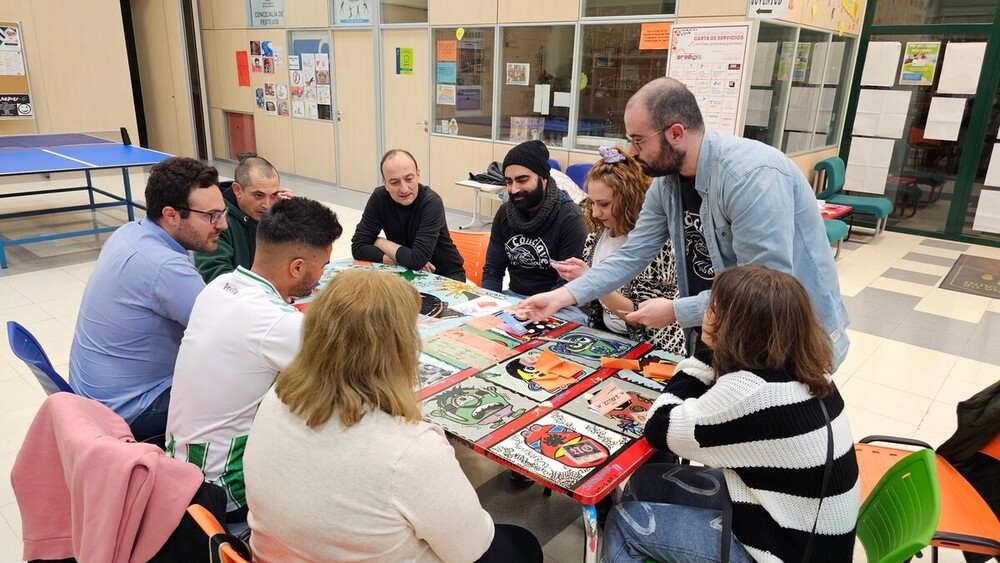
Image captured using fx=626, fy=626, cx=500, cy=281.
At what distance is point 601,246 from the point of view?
2.79 meters

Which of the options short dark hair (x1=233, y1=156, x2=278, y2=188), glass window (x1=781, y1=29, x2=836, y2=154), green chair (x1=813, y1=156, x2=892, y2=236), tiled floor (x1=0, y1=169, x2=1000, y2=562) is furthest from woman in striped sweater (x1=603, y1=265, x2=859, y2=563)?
green chair (x1=813, y1=156, x2=892, y2=236)

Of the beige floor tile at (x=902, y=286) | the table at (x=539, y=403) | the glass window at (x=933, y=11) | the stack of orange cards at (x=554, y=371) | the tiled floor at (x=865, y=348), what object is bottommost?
the tiled floor at (x=865, y=348)

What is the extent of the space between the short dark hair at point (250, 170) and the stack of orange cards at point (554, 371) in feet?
5.46

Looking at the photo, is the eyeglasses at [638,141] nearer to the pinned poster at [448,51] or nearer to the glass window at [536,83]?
the glass window at [536,83]

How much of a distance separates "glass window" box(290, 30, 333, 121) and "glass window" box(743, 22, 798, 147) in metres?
5.66

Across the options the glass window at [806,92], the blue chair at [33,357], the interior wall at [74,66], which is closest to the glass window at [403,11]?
the glass window at [806,92]

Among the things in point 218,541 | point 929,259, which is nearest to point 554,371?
point 218,541

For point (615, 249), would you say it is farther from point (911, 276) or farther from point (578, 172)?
point (911, 276)

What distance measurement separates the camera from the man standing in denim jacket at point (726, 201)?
190cm

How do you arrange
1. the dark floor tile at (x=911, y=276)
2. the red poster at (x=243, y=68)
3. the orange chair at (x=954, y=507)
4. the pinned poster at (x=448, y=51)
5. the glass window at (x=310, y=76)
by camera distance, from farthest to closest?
1. the red poster at (x=243, y=68)
2. the glass window at (x=310, y=76)
3. the pinned poster at (x=448, y=51)
4. the dark floor tile at (x=911, y=276)
5. the orange chair at (x=954, y=507)

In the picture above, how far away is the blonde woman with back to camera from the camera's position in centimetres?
117

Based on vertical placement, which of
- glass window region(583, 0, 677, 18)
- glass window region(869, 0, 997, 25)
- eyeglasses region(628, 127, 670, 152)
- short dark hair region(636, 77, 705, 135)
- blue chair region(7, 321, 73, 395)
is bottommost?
blue chair region(7, 321, 73, 395)

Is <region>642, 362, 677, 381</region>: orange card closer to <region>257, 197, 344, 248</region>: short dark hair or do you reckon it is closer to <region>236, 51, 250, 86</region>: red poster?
<region>257, 197, 344, 248</region>: short dark hair

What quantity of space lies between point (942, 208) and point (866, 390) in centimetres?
484
